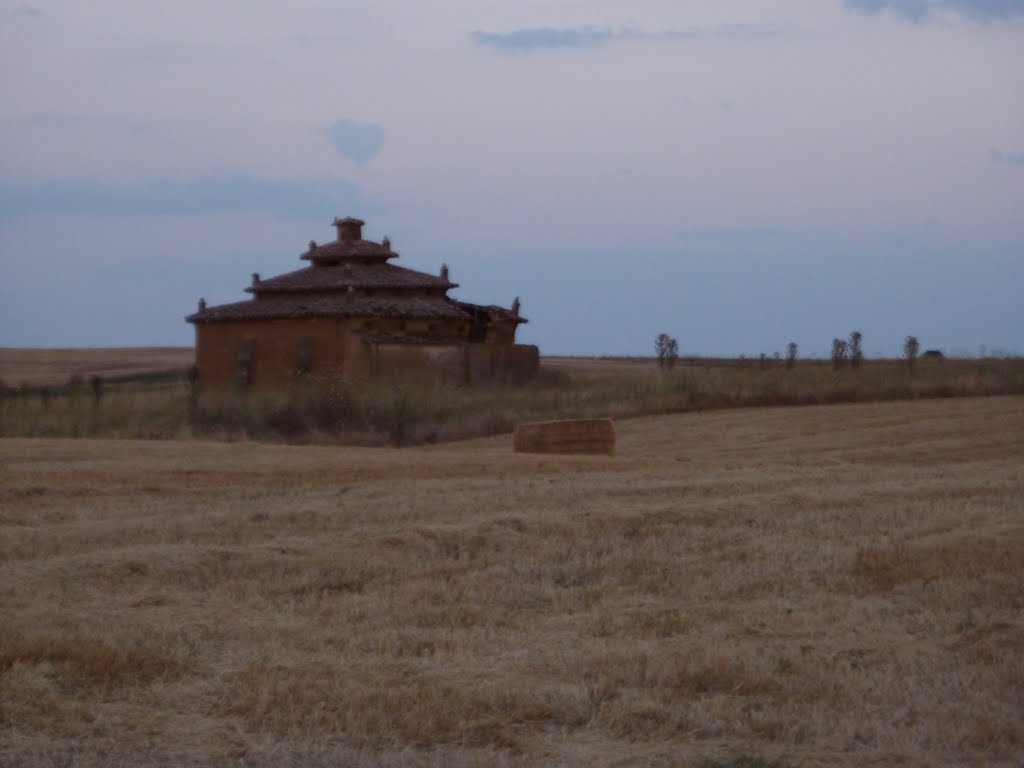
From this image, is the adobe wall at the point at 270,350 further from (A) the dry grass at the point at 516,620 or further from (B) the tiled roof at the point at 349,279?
(A) the dry grass at the point at 516,620

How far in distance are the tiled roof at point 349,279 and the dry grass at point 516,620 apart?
23.0 m

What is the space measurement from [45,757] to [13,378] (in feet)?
228

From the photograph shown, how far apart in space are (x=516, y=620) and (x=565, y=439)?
14.5 m

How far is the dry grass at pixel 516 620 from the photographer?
7.85 meters

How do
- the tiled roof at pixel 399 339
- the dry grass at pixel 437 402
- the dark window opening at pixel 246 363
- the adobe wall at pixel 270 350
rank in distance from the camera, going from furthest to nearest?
1. the dark window opening at pixel 246 363
2. the adobe wall at pixel 270 350
3. the tiled roof at pixel 399 339
4. the dry grass at pixel 437 402

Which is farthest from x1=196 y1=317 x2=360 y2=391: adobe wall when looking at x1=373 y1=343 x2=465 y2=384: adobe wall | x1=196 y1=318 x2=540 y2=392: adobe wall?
x1=373 y1=343 x2=465 y2=384: adobe wall

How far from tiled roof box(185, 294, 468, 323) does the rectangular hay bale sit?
48.4 feet

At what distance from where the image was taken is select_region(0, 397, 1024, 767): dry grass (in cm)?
785

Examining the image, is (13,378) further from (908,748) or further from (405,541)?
(908,748)

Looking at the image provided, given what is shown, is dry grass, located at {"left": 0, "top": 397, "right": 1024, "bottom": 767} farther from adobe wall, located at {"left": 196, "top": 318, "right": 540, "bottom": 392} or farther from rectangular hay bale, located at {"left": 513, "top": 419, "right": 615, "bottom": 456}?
adobe wall, located at {"left": 196, "top": 318, "right": 540, "bottom": 392}

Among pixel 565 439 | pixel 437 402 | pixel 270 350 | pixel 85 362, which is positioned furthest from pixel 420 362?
pixel 85 362

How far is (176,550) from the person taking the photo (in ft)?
42.4

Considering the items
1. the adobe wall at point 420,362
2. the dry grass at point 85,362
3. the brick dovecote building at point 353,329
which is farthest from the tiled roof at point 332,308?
the dry grass at point 85,362

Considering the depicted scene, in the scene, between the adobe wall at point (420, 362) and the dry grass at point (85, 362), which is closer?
the adobe wall at point (420, 362)
